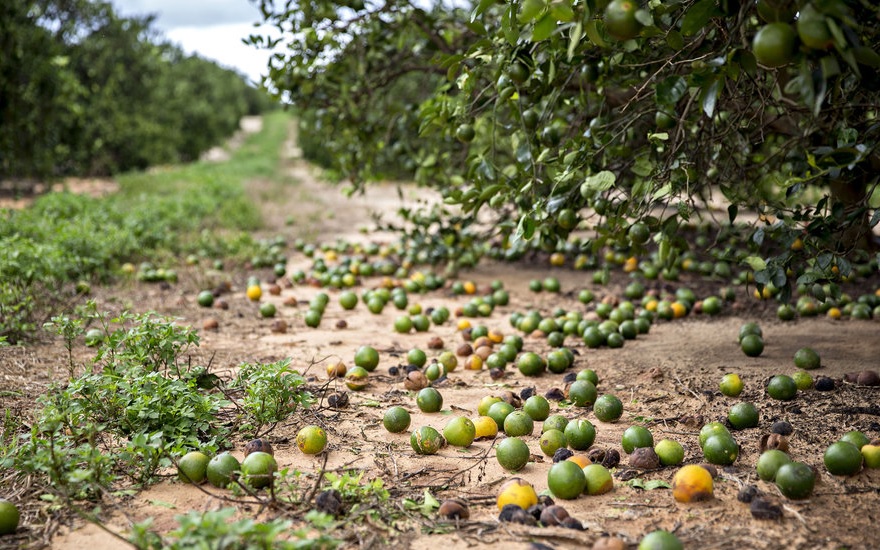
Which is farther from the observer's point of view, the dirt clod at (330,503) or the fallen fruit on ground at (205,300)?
the fallen fruit on ground at (205,300)

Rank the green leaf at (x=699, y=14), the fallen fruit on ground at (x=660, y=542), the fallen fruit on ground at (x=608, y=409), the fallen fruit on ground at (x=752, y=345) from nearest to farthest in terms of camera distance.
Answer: the fallen fruit on ground at (x=660, y=542) < the green leaf at (x=699, y=14) < the fallen fruit on ground at (x=608, y=409) < the fallen fruit on ground at (x=752, y=345)

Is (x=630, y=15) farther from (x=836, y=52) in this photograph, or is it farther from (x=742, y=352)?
(x=742, y=352)

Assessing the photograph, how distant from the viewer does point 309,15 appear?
5.55 meters

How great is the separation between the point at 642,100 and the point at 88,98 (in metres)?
17.2

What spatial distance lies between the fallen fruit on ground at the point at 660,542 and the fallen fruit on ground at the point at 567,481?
45 cm

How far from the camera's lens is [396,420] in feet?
11.1

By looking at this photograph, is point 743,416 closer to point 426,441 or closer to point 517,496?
point 517,496

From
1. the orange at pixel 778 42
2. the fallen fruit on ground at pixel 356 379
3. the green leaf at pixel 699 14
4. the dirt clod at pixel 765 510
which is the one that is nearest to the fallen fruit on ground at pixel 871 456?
the dirt clod at pixel 765 510

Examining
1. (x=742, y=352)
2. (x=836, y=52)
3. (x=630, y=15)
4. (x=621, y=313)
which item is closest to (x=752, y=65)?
(x=836, y=52)

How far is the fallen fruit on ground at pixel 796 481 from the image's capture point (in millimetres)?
2506

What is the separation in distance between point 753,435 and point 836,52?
183 centimetres

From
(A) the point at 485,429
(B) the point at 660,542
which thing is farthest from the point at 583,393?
(B) the point at 660,542

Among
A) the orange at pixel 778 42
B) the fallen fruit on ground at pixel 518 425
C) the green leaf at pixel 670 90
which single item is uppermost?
the orange at pixel 778 42

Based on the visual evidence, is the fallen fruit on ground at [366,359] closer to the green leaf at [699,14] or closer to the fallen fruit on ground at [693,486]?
the fallen fruit on ground at [693,486]
